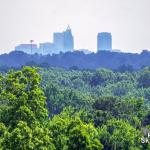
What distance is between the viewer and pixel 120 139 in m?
56.9

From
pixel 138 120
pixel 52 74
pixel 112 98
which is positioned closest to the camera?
pixel 138 120

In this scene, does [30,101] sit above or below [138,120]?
above

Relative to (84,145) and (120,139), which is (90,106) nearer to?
(120,139)

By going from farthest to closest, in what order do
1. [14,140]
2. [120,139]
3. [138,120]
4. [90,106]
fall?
[90,106], [138,120], [120,139], [14,140]

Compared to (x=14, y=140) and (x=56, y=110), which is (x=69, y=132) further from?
(x=56, y=110)

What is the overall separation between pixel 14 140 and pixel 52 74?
123138 mm

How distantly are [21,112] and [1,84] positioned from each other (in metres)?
4.08

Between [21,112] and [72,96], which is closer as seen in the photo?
[21,112]

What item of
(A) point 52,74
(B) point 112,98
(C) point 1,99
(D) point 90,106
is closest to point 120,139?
(C) point 1,99

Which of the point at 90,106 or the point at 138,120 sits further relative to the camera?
the point at 90,106

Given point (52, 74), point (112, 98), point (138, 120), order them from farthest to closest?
1. point (52, 74)
2. point (112, 98)
3. point (138, 120)

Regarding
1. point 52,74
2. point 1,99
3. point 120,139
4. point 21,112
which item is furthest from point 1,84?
point 52,74

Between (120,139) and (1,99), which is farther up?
(1,99)

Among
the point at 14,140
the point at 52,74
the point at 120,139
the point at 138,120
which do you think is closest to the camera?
the point at 14,140
